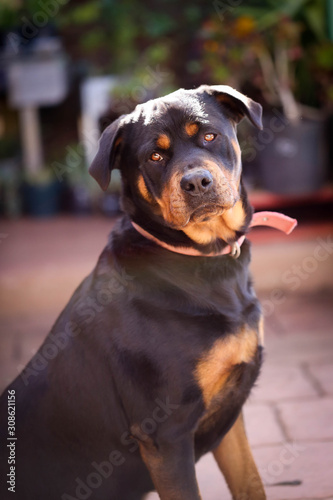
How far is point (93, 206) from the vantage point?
6.30m

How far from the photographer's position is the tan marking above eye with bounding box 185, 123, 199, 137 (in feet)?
6.46

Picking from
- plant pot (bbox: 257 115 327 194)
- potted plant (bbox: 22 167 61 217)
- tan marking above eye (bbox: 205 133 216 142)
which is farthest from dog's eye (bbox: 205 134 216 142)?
potted plant (bbox: 22 167 61 217)

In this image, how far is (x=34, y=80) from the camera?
6.35 meters

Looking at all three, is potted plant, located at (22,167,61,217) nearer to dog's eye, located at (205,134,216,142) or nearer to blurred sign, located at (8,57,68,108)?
blurred sign, located at (8,57,68,108)

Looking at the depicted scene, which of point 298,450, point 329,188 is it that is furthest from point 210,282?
point 329,188

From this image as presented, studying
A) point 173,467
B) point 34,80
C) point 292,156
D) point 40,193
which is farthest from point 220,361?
point 34,80

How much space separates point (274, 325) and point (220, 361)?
2371mm

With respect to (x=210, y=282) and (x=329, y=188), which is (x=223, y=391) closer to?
(x=210, y=282)

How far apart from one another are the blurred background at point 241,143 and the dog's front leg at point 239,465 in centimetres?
22

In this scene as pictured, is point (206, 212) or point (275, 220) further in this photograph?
point (275, 220)

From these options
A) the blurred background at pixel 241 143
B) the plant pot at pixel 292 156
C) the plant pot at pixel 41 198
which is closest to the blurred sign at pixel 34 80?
the blurred background at pixel 241 143

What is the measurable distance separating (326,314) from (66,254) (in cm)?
201

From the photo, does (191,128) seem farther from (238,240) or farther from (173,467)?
(173,467)

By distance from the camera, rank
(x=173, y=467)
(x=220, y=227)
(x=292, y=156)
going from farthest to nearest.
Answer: (x=292, y=156)
(x=220, y=227)
(x=173, y=467)
